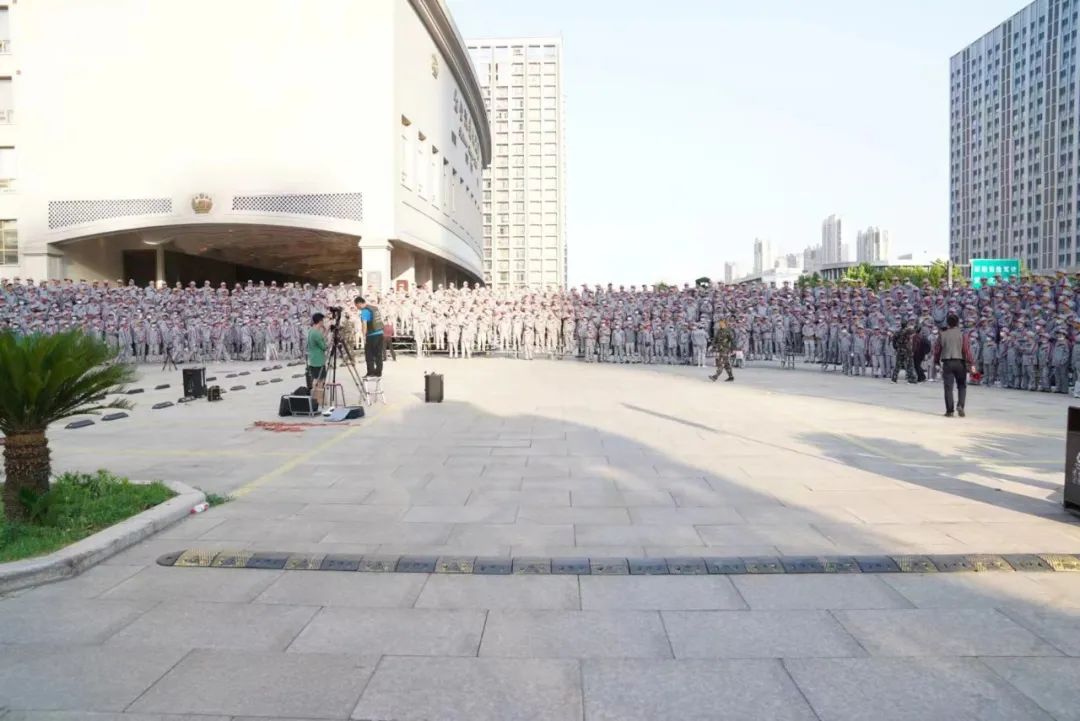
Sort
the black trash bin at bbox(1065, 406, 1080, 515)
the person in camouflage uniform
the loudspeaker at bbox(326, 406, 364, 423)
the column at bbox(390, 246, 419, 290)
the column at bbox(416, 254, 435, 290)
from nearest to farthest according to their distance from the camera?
the black trash bin at bbox(1065, 406, 1080, 515), the loudspeaker at bbox(326, 406, 364, 423), the person in camouflage uniform, the column at bbox(390, 246, 419, 290), the column at bbox(416, 254, 435, 290)

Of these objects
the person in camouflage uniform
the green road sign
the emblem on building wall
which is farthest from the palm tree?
the green road sign

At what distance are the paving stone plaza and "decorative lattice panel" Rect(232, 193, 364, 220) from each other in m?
28.4

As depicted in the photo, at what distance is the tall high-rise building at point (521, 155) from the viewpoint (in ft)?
373

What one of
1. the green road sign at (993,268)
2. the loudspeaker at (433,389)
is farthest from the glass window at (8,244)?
the green road sign at (993,268)

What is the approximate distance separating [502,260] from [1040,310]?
97451 millimetres

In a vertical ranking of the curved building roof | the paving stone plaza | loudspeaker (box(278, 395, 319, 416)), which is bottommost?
the paving stone plaza

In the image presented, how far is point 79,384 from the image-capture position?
630 cm

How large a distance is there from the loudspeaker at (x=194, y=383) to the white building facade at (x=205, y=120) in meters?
21.4

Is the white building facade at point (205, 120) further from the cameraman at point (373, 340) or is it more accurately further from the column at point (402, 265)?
the cameraman at point (373, 340)

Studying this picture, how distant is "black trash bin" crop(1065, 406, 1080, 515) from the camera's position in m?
6.57

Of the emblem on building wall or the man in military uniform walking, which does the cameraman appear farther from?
the emblem on building wall

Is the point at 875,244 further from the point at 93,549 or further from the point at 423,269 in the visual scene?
the point at 93,549

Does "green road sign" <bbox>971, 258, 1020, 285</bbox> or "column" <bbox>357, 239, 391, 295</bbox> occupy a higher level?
"green road sign" <bbox>971, 258, 1020, 285</bbox>

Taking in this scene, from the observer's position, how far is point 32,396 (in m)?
5.83
